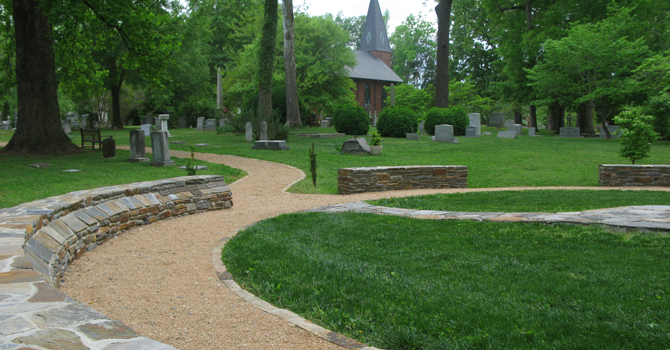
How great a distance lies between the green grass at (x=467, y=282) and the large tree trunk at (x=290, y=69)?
22.9 meters

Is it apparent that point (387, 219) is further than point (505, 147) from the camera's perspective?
No

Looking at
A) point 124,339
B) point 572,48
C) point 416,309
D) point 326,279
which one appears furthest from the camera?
point 572,48

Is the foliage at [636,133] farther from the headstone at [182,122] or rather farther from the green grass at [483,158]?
the headstone at [182,122]

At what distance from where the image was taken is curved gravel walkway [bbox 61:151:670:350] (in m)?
3.43

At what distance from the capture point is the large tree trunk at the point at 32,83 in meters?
15.3

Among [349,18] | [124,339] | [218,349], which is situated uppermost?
[349,18]

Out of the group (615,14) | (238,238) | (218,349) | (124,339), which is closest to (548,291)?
(218,349)

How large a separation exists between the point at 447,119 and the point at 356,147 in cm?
1088

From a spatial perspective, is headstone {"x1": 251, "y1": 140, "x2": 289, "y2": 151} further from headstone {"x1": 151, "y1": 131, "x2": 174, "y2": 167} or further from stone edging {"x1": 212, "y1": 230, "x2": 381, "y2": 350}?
stone edging {"x1": 212, "y1": 230, "x2": 381, "y2": 350}

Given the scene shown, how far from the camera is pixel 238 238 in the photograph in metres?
6.24

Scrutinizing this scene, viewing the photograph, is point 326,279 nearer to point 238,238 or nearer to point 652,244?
point 238,238

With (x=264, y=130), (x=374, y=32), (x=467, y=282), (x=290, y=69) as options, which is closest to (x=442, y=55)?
(x=290, y=69)

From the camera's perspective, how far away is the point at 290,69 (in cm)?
2852

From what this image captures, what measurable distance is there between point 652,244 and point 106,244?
6.32 meters
